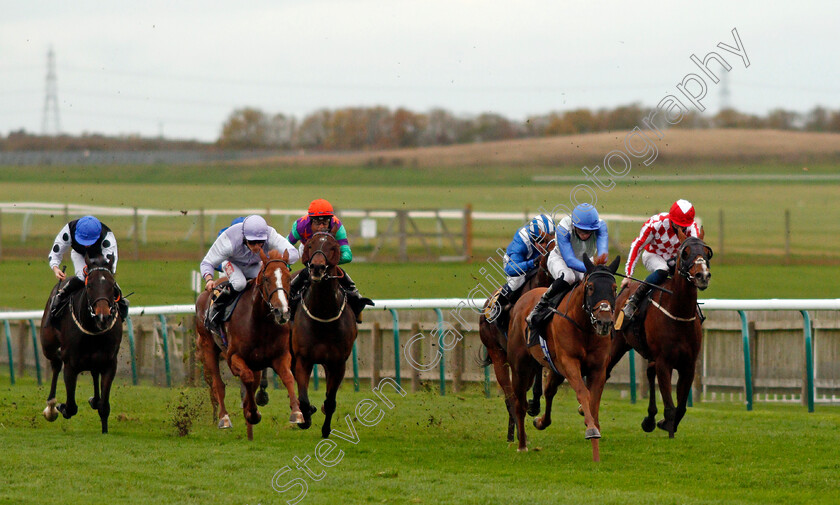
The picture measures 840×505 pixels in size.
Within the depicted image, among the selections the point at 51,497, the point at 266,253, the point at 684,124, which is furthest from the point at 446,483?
the point at 684,124

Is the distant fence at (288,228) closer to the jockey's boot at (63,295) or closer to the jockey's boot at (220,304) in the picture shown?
the jockey's boot at (63,295)

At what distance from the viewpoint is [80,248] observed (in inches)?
374

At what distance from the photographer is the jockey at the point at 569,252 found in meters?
7.91

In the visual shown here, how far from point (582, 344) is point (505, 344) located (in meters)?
1.45

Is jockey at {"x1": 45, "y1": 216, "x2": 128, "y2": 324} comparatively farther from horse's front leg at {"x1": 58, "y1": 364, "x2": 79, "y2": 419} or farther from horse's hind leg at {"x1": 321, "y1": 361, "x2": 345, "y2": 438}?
horse's hind leg at {"x1": 321, "y1": 361, "x2": 345, "y2": 438}

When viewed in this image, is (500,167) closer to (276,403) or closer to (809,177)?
(809,177)

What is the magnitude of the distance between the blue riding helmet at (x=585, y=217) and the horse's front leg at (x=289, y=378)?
89.8 inches

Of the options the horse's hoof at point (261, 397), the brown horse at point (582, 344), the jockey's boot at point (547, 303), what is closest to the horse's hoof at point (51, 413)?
the horse's hoof at point (261, 397)

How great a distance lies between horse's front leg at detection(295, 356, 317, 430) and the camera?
820cm

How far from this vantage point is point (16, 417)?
10.2 metres

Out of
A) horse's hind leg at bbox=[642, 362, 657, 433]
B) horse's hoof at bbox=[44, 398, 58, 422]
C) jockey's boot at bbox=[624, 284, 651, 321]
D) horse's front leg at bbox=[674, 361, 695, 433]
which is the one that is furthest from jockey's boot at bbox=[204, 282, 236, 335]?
horse's front leg at bbox=[674, 361, 695, 433]

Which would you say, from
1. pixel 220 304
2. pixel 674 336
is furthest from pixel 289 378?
pixel 674 336

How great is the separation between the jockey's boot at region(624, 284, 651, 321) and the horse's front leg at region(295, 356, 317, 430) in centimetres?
241

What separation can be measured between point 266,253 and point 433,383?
4.31 m
